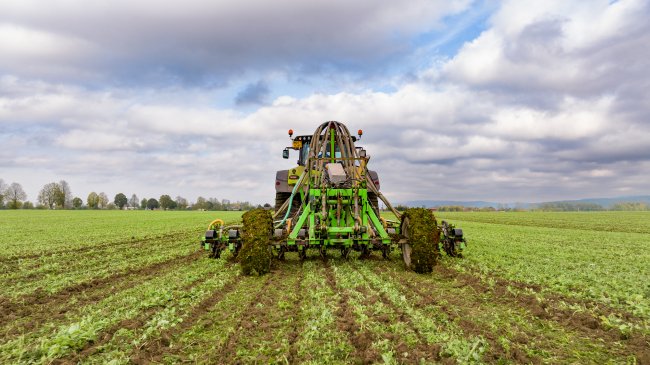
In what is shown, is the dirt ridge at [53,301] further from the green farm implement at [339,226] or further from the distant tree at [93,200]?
the distant tree at [93,200]

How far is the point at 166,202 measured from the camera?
375ft

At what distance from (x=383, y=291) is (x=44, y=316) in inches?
216

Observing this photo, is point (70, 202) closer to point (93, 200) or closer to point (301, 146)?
point (93, 200)

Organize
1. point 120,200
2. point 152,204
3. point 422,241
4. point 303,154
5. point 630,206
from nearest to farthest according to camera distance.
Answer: point 422,241, point 303,154, point 630,206, point 152,204, point 120,200

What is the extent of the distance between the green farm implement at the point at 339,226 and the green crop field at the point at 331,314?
537 mm

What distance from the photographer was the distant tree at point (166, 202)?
113688 mm

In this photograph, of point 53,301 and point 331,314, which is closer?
point 331,314

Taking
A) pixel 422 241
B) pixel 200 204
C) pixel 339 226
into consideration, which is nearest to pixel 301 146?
pixel 339 226

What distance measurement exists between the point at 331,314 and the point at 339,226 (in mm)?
4049

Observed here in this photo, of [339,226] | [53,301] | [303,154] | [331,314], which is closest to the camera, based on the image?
[331,314]

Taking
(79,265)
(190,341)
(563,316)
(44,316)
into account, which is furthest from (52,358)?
(79,265)

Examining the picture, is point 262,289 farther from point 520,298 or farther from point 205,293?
point 520,298

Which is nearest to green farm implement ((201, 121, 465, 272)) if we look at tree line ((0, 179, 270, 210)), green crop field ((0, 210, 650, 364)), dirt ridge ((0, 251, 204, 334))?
green crop field ((0, 210, 650, 364))

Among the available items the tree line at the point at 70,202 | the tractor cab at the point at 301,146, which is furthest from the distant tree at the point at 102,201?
the tractor cab at the point at 301,146
